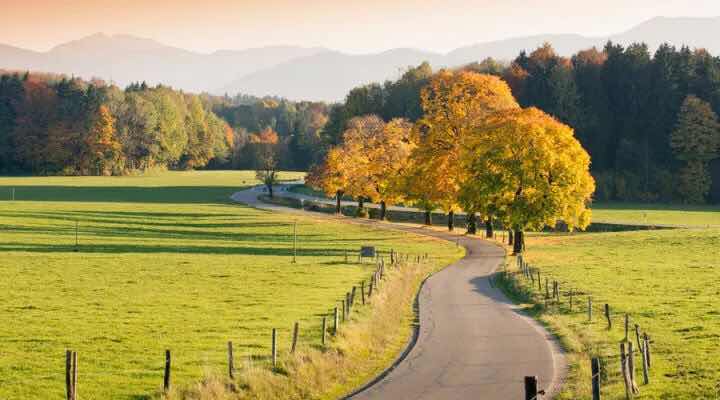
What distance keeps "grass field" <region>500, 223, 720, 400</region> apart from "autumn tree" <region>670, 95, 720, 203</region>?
→ 197 ft

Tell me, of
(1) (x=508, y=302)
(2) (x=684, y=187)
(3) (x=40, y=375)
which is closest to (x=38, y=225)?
(1) (x=508, y=302)

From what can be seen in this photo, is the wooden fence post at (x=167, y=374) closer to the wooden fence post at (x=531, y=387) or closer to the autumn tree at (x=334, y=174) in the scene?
the wooden fence post at (x=531, y=387)

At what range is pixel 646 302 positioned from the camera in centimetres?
4422

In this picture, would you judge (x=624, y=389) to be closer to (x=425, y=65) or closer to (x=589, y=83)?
(x=589, y=83)

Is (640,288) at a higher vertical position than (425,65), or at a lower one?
lower

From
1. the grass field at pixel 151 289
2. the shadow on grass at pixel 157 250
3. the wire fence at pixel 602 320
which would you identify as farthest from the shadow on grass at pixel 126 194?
the wire fence at pixel 602 320

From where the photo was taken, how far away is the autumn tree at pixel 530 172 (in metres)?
71.6

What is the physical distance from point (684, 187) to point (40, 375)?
430 feet

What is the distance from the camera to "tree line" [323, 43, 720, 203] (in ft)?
471

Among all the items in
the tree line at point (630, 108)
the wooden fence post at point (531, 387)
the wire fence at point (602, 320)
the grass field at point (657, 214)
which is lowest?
the wire fence at point (602, 320)

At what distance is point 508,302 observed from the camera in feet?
153

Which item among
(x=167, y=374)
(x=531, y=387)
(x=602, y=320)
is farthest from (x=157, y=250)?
Answer: (x=531, y=387)

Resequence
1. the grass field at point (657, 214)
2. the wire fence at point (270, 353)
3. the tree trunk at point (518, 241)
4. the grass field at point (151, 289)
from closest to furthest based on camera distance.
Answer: the wire fence at point (270, 353)
the grass field at point (151, 289)
the tree trunk at point (518, 241)
the grass field at point (657, 214)

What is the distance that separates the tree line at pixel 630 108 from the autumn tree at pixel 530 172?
252 ft
